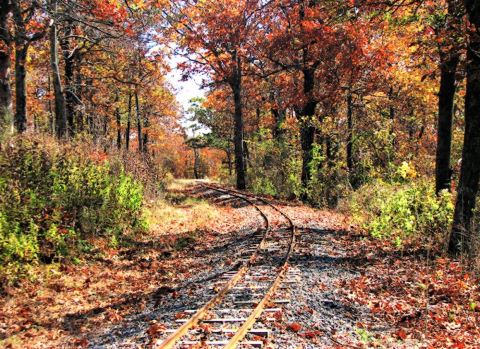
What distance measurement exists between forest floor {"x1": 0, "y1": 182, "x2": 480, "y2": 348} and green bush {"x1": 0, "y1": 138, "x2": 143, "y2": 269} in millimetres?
611

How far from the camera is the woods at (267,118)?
352 inches

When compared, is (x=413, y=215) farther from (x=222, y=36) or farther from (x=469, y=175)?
(x=222, y=36)

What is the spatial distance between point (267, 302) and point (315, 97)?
15.7 meters

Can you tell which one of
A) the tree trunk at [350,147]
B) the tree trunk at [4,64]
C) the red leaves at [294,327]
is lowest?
the red leaves at [294,327]

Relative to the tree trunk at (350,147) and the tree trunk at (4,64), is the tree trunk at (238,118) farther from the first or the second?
the tree trunk at (4,64)

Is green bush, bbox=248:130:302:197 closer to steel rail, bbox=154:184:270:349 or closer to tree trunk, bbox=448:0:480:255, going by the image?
tree trunk, bbox=448:0:480:255

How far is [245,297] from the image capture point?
7.16 m

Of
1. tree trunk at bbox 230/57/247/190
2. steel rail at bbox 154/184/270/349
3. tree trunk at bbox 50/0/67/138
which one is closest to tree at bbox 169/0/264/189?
tree trunk at bbox 230/57/247/190

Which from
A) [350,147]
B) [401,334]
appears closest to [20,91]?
[401,334]

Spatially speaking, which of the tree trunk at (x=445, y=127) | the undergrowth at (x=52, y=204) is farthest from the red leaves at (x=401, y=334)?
the tree trunk at (x=445, y=127)

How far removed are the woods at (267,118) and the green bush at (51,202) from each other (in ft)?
0.13

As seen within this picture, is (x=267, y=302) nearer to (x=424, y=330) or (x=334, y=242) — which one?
(x=424, y=330)

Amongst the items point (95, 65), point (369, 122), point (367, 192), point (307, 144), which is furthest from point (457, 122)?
point (95, 65)

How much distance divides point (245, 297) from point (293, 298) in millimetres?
838
